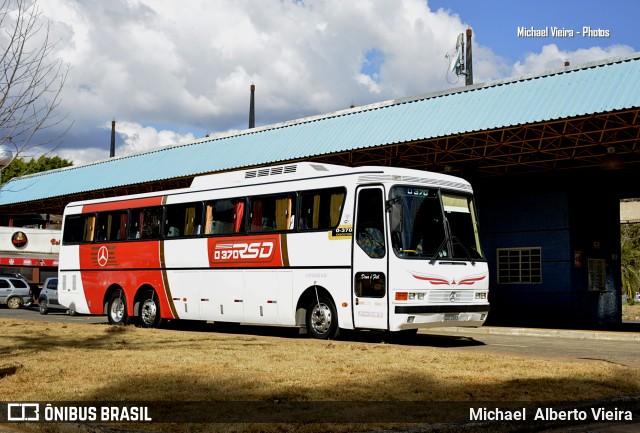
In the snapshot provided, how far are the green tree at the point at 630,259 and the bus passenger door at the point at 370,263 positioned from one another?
1953 inches

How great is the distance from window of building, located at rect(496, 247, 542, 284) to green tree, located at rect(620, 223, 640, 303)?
118ft

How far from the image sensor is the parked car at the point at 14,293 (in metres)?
40.7

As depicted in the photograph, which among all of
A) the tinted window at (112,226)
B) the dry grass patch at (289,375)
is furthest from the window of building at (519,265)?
the dry grass patch at (289,375)

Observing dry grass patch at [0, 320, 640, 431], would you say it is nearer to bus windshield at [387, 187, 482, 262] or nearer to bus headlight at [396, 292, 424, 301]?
bus headlight at [396, 292, 424, 301]

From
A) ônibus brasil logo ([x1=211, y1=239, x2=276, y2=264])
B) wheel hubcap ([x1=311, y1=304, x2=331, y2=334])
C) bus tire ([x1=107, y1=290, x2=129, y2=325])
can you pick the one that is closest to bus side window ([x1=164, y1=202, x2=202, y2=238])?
ônibus brasil logo ([x1=211, y1=239, x2=276, y2=264])

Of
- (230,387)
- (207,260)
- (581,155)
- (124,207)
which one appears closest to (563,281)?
(581,155)

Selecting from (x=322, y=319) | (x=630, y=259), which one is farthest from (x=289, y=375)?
(x=630, y=259)

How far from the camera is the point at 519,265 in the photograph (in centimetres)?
2745

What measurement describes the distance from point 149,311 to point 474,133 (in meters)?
10.1

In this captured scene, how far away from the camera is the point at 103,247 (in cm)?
2262

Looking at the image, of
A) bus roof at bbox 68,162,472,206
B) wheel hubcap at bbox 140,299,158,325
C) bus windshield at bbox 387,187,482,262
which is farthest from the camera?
wheel hubcap at bbox 140,299,158,325

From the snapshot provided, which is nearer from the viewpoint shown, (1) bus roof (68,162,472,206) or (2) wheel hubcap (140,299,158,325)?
(1) bus roof (68,162,472,206)

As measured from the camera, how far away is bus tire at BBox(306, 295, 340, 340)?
1609 cm

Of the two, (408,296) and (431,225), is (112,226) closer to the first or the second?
(431,225)
